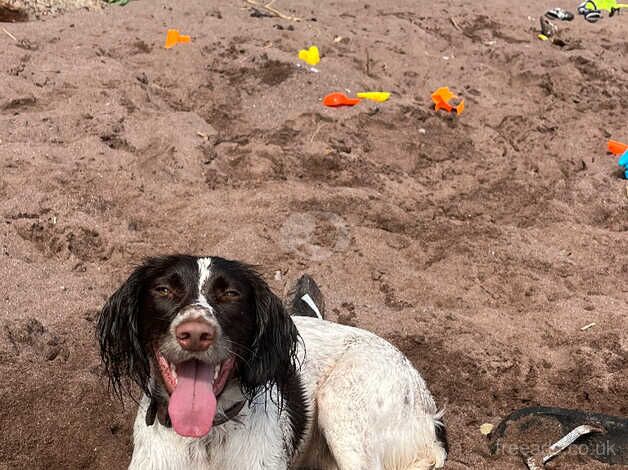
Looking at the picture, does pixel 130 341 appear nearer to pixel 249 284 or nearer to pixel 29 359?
pixel 249 284

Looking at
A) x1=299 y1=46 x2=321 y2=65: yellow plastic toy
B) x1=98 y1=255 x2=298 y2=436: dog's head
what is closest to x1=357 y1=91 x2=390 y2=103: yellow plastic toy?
x1=299 y1=46 x2=321 y2=65: yellow plastic toy

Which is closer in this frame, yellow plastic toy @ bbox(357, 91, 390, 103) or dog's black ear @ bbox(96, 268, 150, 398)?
dog's black ear @ bbox(96, 268, 150, 398)

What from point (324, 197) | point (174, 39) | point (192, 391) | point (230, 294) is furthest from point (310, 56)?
point (192, 391)

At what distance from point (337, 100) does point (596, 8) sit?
19.2 feet

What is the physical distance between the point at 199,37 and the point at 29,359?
16.2 ft

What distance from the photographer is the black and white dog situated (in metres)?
2.64

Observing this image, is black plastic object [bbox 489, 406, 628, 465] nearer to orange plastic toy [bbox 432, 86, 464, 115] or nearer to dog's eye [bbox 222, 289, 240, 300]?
dog's eye [bbox 222, 289, 240, 300]

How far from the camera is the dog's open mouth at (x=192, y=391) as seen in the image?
2.59m

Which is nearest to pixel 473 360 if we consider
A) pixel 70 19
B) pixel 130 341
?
pixel 130 341

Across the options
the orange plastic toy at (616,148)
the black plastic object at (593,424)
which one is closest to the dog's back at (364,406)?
the black plastic object at (593,424)

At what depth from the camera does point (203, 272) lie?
2852 millimetres

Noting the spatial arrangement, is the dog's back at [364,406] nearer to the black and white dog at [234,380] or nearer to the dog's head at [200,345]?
the black and white dog at [234,380]

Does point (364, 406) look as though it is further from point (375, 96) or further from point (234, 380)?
point (375, 96)

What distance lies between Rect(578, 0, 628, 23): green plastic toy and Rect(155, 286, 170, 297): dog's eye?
969cm
